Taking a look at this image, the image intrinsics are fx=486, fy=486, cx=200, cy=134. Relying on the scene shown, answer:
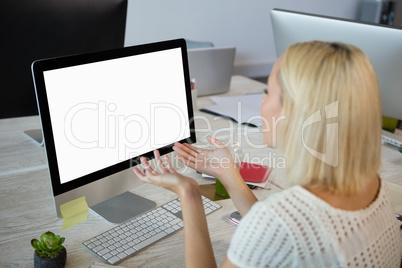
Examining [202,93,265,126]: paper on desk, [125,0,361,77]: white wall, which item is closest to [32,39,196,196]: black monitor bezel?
[202,93,265,126]: paper on desk

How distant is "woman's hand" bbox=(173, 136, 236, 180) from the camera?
127cm

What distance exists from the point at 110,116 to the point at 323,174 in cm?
57

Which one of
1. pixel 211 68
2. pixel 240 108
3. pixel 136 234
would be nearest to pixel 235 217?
pixel 136 234

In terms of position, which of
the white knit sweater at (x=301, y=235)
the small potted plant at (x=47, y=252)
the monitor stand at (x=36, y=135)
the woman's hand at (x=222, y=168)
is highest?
the white knit sweater at (x=301, y=235)

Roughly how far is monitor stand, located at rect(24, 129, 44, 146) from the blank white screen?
579 millimetres

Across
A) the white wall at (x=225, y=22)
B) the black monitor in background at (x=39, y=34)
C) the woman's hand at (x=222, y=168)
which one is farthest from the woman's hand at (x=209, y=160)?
the white wall at (x=225, y=22)

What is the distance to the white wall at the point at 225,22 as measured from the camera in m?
3.10

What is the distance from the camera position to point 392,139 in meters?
1.86

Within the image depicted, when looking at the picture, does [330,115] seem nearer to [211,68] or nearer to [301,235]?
[301,235]

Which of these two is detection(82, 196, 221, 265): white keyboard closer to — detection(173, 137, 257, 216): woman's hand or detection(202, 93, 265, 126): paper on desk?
detection(173, 137, 257, 216): woman's hand

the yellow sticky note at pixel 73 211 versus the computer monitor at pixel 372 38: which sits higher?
the computer monitor at pixel 372 38

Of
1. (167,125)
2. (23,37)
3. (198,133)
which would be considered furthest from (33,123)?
(167,125)

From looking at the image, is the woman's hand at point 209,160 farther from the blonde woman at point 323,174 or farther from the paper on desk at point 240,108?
the paper on desk at point 240,108

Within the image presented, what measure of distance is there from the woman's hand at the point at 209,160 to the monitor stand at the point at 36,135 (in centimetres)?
64
